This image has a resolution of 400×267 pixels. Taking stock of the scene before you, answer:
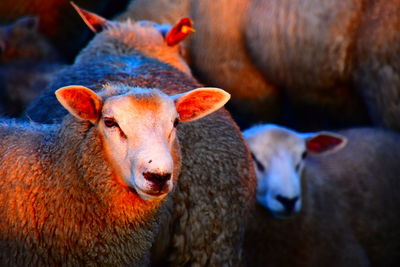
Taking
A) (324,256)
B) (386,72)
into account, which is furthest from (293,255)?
(386,72)

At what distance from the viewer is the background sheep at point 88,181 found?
2553 millimetres

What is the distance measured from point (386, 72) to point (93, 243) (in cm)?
237

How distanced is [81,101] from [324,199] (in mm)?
2060

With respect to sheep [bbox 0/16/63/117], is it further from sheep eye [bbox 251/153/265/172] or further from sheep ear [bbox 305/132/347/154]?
sheep ear [bbox 305/132/347/154]

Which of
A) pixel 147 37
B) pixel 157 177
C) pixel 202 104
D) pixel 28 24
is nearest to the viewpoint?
pixel 157 177

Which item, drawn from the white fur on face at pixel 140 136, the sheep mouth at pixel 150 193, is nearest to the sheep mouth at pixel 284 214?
the white fur on face at pixel 140 136

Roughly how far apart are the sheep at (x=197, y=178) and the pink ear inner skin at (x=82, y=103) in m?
0.46

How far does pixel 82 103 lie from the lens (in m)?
2.61

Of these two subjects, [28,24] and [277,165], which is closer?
[277,165]

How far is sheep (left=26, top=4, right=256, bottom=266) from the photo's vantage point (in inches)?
126

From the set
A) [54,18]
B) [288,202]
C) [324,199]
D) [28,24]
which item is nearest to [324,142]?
[324,199]

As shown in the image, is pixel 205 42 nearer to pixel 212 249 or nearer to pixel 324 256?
pixel 324 256

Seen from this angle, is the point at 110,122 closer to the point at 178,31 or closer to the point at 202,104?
the point at 202,104

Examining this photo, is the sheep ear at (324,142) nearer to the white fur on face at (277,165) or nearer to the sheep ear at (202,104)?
the white fur on face at (277,165)
